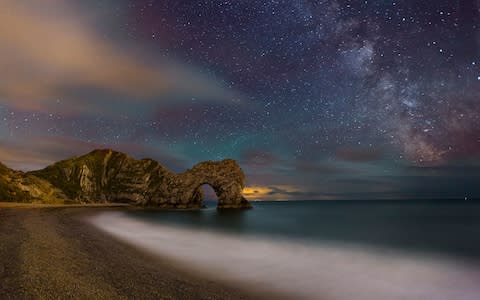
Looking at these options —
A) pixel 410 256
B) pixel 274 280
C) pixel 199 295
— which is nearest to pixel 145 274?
pixel 199 295

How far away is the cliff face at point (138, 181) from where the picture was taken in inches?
4801

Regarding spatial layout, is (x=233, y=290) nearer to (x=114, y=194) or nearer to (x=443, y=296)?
(x=443, y=296)

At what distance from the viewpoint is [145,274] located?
12.8 m

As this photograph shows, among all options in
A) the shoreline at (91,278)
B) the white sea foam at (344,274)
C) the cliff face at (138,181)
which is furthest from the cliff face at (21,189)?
the shoreline at (91,278)

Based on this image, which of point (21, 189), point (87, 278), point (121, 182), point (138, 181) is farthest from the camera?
point (121, 182)

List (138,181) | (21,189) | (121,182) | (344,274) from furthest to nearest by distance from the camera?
1. (121,182)
2. (138,181)
3. (21,189)
4. (344,274)

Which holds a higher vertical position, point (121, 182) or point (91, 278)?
point (121, 182)

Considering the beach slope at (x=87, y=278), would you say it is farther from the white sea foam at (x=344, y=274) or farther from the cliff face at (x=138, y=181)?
the cliff face at (x=138, y=181)

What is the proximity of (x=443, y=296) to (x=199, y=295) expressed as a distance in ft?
36.0

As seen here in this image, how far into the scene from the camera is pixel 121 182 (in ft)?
573

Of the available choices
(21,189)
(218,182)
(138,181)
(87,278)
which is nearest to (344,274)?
(87,278)

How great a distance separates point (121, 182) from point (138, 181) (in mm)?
12302

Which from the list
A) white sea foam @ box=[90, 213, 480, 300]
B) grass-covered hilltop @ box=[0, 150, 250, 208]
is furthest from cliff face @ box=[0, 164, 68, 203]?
white sea foam @ box=[90, 213, 480, 300]

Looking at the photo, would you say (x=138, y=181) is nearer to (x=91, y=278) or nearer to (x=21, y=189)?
(x=21, y=189)
